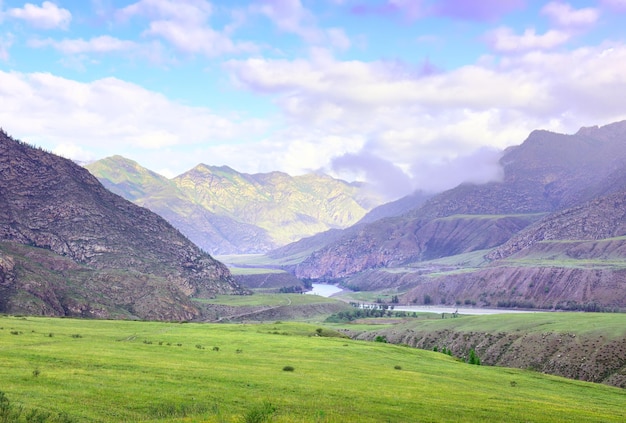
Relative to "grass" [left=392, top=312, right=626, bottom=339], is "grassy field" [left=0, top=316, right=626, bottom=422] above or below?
above

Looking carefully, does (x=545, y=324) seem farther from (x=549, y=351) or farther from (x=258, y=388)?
(x=258, y=388)

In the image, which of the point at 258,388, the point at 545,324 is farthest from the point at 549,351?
the point at 258,388

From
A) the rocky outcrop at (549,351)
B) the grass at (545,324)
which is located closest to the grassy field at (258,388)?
the rocky outcrop at (549,351)

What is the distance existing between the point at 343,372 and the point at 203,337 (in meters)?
33.1

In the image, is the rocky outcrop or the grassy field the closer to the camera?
the grassy field

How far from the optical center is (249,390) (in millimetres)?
35812

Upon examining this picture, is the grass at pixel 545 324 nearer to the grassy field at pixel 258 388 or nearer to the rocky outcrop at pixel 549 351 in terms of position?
the rocky outcrop at pixel 549 351

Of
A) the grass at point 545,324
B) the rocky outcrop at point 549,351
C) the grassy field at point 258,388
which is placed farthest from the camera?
the grass at point 545,324

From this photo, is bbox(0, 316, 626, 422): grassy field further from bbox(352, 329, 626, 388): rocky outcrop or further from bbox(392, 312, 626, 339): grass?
bbox(392, 312, 626, 339): grass

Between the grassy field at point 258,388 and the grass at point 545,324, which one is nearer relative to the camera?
the grassy field at point 258,388

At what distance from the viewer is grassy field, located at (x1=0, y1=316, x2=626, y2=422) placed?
29.2 meters

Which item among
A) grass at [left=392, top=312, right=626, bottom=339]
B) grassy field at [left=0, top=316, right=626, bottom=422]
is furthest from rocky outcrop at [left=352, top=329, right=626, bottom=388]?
grassy field at [left=0, top=316, right=626, bottom=422]

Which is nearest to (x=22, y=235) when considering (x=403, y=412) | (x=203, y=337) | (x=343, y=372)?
(x=203, y=337)

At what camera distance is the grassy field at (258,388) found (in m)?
29.2
